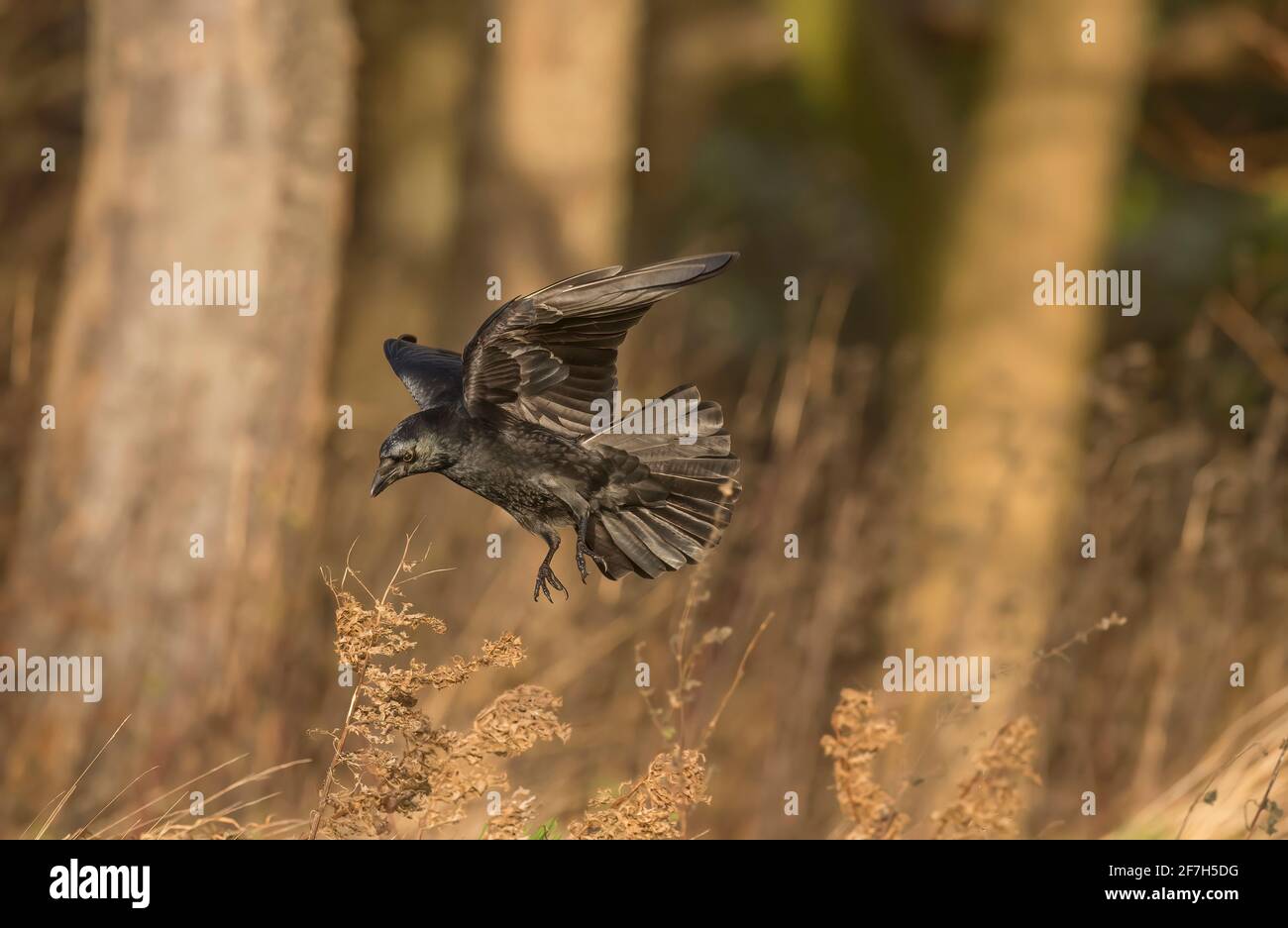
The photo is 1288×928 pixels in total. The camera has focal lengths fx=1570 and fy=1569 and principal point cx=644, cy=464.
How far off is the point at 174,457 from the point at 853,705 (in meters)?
3.27

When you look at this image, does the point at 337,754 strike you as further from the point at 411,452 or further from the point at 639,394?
the point at 639,394

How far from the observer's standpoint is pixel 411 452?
8.16 ft

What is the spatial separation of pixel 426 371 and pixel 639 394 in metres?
3.83

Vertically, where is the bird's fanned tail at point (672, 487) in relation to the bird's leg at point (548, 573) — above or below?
above

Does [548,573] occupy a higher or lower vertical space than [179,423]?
lower

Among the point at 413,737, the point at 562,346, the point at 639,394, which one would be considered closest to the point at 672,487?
the point at 562,346

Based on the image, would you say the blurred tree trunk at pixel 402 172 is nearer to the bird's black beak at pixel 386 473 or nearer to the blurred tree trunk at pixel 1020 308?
the blurred tree trunk at pixel 1020 308

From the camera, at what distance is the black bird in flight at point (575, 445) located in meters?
2.51

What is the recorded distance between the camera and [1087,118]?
25.3 ft

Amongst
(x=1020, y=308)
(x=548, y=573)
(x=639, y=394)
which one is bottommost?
(x=548, y=573)

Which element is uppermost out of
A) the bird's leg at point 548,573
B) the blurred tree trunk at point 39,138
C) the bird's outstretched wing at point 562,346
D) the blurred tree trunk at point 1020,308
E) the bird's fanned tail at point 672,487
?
the blurred tree trunk at point 39,138

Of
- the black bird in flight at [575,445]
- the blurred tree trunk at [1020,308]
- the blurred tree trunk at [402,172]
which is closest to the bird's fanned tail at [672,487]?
the black bird in flight at [575,445]

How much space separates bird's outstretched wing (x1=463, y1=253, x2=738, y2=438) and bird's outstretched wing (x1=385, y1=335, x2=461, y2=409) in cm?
13

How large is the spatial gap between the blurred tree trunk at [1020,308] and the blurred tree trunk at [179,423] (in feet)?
8.82
